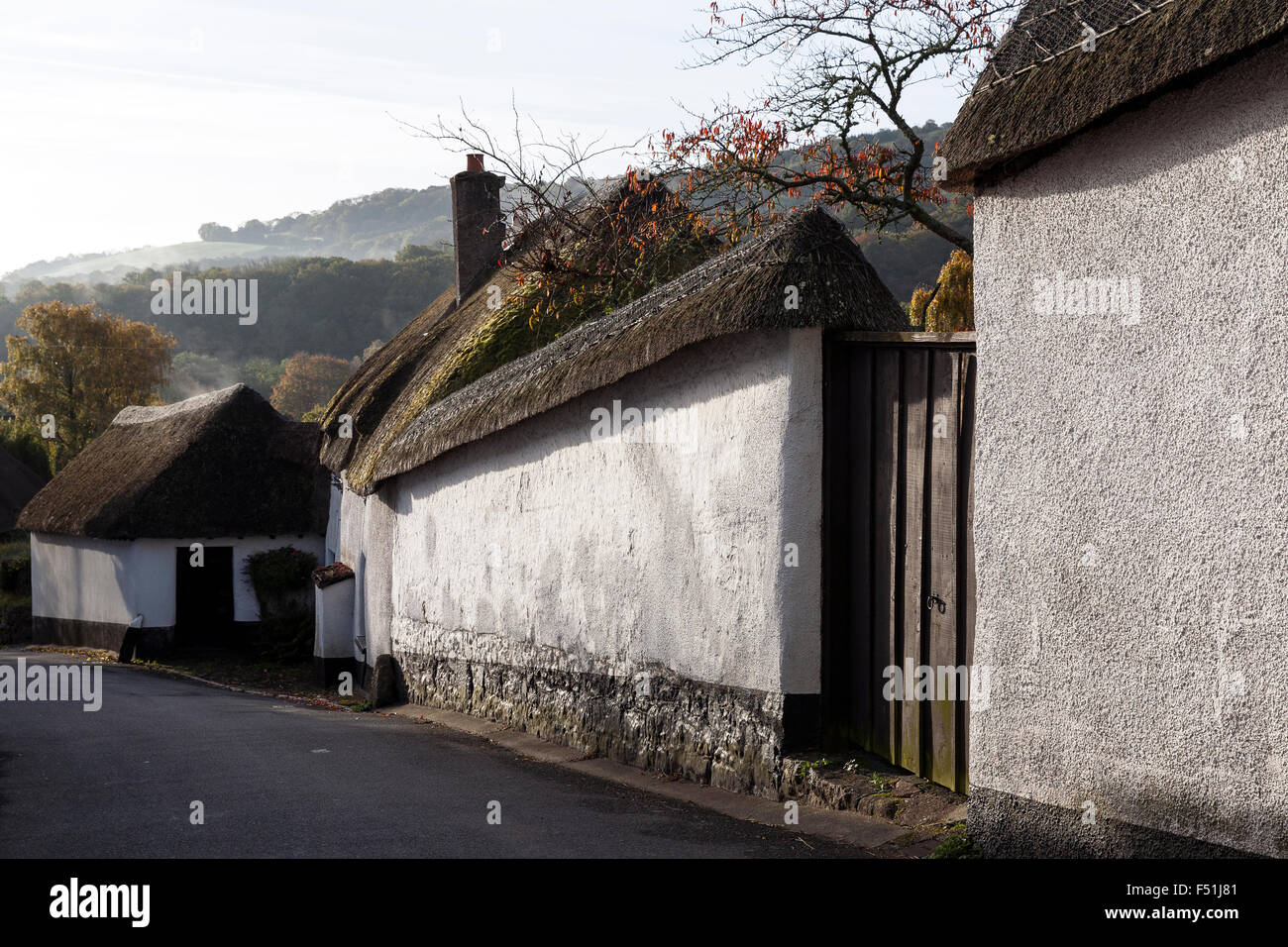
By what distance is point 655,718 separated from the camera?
7.32 m

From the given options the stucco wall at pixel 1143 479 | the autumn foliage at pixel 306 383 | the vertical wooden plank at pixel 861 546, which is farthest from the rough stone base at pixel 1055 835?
the autumn foliage at pixel 306 383

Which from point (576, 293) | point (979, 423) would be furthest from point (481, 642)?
point (979, 423)

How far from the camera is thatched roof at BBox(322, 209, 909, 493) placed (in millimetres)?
6184

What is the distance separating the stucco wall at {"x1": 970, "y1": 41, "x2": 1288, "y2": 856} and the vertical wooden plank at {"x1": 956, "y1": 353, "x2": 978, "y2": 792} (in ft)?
1.52

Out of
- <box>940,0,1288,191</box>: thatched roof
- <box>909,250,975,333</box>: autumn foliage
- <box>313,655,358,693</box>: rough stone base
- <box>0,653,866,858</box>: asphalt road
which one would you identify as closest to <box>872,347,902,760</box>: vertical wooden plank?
<box>0,653,866,858</box>: asphalt road

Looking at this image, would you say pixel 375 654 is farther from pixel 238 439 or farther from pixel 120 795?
pixel 238 439

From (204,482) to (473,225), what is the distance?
822 cm

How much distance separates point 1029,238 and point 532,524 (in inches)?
202

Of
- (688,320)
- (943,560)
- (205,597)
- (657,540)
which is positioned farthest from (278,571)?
(943,560)

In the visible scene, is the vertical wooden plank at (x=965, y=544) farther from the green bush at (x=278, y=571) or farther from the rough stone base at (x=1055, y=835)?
the green bush at (x=278, y=571)

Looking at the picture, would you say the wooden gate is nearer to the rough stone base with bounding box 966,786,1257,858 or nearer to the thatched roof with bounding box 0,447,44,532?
the rough stone base with bounding box 966,786,1257,858

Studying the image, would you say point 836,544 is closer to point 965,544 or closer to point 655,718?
point 965,544

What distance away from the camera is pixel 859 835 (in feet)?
17.5

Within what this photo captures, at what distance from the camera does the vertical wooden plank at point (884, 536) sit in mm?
5914
